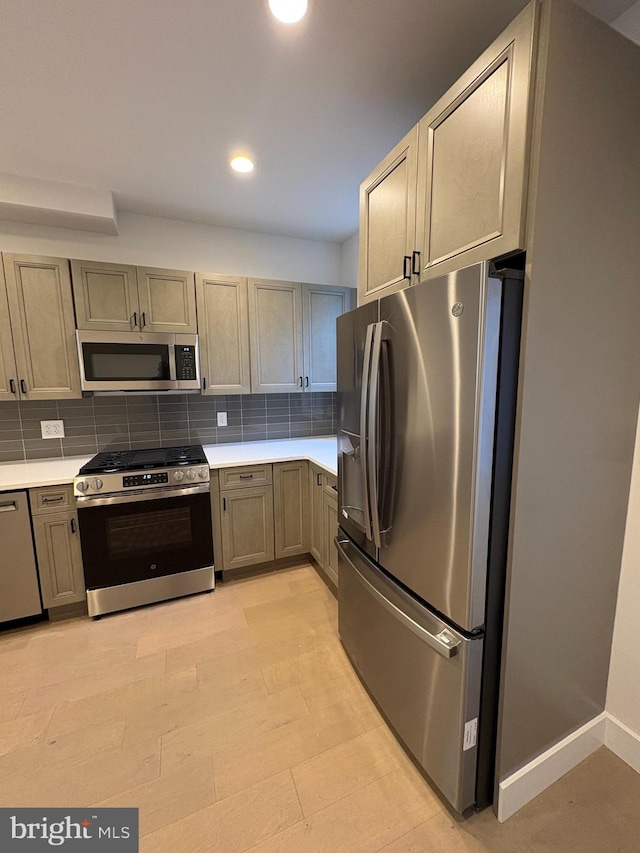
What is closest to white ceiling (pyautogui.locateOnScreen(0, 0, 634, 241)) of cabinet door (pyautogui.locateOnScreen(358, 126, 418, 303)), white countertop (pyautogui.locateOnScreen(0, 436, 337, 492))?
cabinet door (pyautogui.locateOnScreen(358, 126, 418, 303))

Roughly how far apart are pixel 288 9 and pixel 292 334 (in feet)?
6.13

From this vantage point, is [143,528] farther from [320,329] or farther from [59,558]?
[320,329]

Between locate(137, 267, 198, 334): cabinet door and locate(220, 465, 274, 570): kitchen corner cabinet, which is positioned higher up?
locate(137, 267, 198, 334): cabinet door

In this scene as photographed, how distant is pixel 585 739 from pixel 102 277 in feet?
11.3

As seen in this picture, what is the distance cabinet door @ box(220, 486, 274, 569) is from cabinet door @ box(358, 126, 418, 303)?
5.22ft

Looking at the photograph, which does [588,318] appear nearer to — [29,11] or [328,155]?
[328,155]

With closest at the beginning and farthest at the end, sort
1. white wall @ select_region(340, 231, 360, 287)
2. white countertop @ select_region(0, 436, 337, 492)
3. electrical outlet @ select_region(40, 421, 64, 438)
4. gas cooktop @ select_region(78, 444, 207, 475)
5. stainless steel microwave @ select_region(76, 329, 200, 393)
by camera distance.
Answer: white countertop @ select_region(0, 436, 337, 492)
gas cooktop @ select_region(78, 444, 207, 475)
stainless steel microwave @ select_region(76, 329, 200, 393)
electrical outlet @ select_region(40, 421, 64, 438)
white wall @ select_region(340, 231, 360, 287)

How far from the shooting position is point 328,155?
2018 mm

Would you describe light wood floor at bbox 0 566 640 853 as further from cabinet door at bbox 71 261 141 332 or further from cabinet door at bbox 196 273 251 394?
cabinet door at bbox 71 261 141 332

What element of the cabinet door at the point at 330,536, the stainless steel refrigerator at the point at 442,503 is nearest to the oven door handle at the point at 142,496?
the cabinet door at the point at 330,536

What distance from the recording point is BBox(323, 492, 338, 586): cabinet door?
90.6 inches

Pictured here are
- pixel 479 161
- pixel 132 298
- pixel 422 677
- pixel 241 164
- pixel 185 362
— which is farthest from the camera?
pixel 185 362

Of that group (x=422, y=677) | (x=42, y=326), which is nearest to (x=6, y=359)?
(x=42, y=326)

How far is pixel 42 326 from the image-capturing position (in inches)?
89.7
